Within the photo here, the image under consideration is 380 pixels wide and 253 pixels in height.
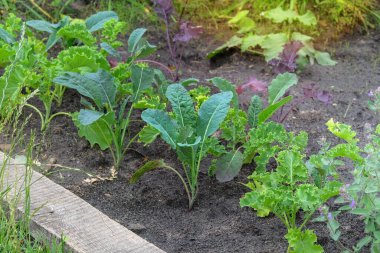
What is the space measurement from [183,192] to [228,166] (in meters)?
0.24

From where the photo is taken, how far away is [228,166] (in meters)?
3.23

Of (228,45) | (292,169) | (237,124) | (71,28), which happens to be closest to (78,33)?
(71,28)

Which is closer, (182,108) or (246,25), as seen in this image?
(182,108)

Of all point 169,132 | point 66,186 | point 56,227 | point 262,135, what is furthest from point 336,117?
point 56,227

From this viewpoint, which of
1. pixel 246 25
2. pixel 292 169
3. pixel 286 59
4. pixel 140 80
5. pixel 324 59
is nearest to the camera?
pixel 292 169

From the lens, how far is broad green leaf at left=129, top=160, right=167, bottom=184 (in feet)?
10.5

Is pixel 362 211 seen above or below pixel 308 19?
above

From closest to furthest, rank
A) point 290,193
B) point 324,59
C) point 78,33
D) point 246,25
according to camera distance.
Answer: point 290,193
point 78,33
point 324,59
point 246,25

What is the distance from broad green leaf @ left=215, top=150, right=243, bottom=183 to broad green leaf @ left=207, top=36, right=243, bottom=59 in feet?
5.68

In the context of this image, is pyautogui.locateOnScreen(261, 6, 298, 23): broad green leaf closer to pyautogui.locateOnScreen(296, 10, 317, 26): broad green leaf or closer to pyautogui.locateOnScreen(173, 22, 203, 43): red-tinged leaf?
pyautogui.locateOnScreen(296, 10, 317, 26): broad green leaf

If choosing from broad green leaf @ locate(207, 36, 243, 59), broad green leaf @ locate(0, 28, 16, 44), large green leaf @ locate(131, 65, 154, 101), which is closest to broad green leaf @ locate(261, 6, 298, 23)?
broad green leaf @ locate(207, 36, 243, 59)

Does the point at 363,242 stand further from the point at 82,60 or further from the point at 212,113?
the point at 82,60

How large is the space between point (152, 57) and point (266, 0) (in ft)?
3.30

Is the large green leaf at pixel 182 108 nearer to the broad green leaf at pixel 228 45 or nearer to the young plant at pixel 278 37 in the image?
the young plant at pixel 278 37
